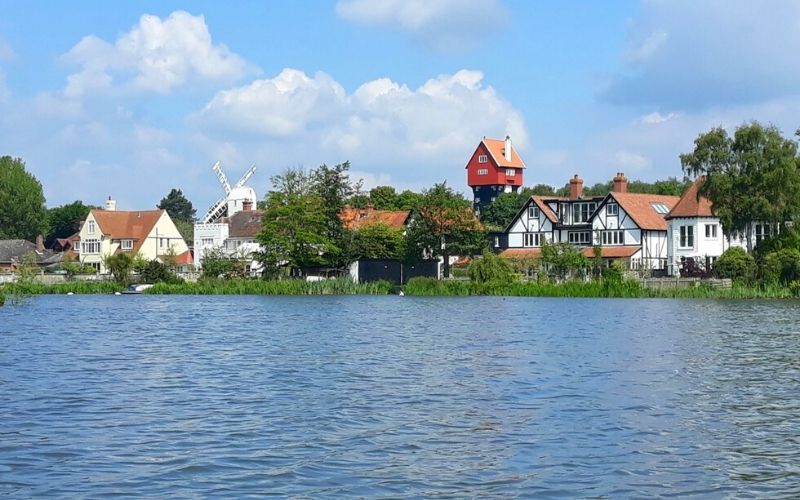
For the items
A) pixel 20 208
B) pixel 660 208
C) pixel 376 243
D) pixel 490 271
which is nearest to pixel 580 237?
pixel 660 208

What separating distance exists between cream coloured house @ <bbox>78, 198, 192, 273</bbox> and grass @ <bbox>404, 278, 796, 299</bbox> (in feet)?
160

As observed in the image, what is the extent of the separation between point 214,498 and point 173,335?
26563mm

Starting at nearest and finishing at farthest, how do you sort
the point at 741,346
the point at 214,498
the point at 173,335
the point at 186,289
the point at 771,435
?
the point at 214,498 < the point at 771,435 < the point at 741,346 < the point at 173,335 < the point at 186,289

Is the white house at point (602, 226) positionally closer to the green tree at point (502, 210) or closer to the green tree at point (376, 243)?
the green tree at point (376, 243)

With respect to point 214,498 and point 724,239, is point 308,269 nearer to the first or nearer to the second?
point 724,239

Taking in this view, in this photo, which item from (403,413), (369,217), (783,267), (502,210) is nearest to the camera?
(403,413)

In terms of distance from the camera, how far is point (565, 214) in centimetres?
9744

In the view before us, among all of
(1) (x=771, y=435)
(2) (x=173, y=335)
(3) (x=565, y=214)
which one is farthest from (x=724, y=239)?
(1) (x=771, y=435)

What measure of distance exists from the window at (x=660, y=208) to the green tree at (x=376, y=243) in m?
22.9

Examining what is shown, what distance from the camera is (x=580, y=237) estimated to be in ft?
313

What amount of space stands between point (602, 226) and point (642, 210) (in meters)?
3.73

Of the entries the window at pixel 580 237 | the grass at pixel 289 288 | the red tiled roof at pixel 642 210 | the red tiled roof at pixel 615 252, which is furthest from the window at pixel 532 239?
the grass at pixel 289 288

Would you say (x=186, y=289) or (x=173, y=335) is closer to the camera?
(x=173, y=335)

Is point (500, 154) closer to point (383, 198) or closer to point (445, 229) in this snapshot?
point (383, 198)
